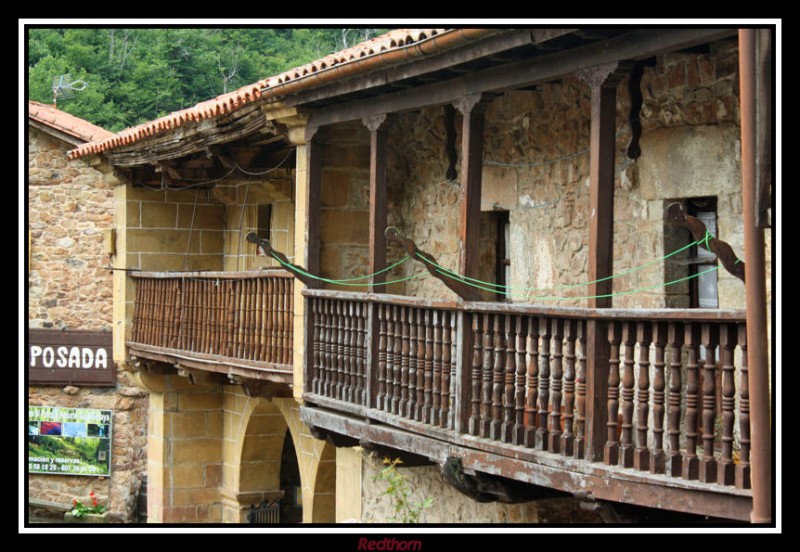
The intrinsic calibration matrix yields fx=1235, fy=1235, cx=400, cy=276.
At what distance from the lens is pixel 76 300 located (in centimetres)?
2008

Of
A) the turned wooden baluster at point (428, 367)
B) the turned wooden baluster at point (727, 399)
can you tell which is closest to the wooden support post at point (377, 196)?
the turned wooden baluster at point (428, 367)

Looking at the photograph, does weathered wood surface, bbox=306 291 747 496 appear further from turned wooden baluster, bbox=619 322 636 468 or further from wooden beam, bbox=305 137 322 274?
wooden beam, bbox=305 137 322 274

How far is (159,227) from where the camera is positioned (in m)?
15.6

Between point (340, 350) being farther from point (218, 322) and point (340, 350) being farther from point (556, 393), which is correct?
point (218, 322)

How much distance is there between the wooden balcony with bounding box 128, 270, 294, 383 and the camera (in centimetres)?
1123

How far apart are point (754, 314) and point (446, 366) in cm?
301

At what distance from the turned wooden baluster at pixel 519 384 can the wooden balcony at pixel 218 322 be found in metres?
3.85

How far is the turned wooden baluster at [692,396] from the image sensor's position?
6.04m

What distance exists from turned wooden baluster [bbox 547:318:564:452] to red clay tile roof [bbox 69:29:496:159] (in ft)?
5.89

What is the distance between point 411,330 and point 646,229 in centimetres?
174

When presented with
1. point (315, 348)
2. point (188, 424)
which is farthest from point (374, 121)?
point (188, 424)

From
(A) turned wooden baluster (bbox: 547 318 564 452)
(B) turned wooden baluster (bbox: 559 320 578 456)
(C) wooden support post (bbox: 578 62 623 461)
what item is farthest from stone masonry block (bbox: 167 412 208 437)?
(C) wooden support post (bbox: 578 62 623 461)
